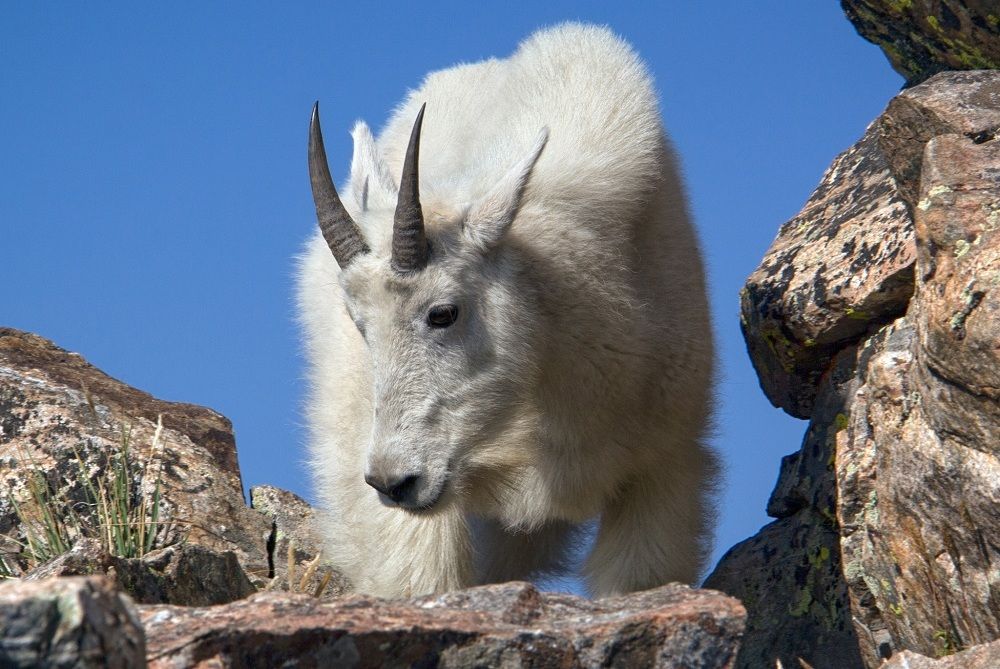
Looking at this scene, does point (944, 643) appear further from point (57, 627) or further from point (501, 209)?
point (57, 627)

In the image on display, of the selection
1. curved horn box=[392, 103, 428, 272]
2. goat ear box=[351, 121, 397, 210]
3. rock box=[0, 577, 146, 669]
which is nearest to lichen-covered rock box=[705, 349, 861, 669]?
curved horn box=[392, 103, 428, 272]

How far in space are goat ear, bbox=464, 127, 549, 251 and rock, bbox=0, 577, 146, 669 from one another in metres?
2.97

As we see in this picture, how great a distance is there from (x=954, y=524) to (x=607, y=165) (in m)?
2.10

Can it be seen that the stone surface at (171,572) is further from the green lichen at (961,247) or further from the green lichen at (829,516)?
the green lichen at (961,247)

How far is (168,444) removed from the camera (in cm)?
596

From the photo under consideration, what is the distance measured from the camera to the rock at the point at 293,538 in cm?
576

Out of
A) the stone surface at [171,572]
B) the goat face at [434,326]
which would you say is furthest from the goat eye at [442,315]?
the stone surface at [171,572]

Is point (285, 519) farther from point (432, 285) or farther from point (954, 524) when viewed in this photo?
point (954, 524)

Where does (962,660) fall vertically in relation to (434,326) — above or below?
below

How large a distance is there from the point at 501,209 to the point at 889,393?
154cm

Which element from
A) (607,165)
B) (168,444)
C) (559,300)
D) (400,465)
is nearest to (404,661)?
(400,465)

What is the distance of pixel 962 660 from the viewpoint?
10.7ft

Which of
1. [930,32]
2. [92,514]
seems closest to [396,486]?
[92,514]

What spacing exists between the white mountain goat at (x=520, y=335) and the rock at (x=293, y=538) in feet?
0.58
